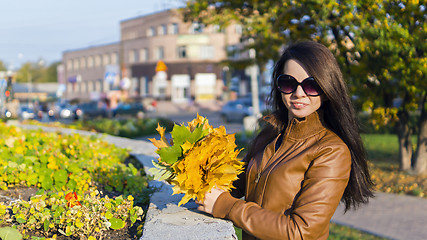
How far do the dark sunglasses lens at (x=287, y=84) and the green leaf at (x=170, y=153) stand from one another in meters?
0.64

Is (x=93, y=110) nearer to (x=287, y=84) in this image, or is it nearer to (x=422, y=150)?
(x=422, y=150)

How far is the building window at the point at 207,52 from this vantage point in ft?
186

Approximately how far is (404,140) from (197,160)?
9660 mm

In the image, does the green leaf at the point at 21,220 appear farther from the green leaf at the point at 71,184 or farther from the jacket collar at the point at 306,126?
the jacket collar at the point at 306,126

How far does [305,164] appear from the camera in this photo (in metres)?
2.23

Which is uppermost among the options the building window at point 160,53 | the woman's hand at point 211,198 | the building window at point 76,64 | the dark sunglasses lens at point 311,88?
the building window at point 160,53

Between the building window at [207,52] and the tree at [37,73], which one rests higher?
the building window at [207,52]

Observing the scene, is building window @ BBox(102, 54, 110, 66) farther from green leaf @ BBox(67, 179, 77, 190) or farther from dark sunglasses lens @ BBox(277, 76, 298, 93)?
dark sunglasses lens @ BBox(277, 76, 298, 93)

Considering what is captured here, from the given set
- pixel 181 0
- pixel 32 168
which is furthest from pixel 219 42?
pixel 32 168

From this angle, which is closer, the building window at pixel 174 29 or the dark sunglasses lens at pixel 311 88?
the dark sunglasses lens at pixel 311 88

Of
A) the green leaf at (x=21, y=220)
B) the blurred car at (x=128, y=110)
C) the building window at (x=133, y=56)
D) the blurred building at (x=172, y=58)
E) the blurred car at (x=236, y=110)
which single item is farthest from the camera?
the building window at (x=133, y=56)

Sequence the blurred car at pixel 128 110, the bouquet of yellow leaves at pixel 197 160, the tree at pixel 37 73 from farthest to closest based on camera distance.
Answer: the tree at pixel 37 73, the blurred car at pixel 128 110, the bouquet of yellow leaves at pixel 197 160

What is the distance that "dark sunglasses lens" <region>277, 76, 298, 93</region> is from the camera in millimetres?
2410

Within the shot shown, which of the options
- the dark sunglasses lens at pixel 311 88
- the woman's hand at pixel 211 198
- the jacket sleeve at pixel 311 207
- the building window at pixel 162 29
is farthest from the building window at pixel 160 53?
the jacket sleeve at pixel 311 207
